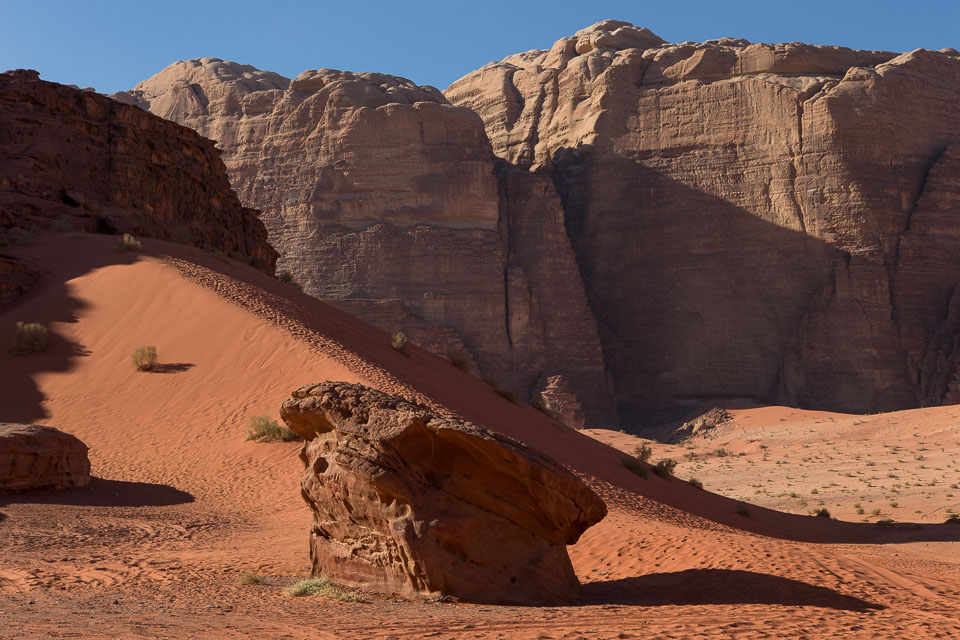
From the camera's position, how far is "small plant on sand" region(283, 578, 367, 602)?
7.45 m

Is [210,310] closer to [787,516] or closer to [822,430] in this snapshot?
[787,516]

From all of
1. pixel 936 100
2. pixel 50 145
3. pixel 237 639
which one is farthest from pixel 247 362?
pixel 936 100

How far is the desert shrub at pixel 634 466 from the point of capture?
1770 cm

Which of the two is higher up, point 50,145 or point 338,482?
point 50,145

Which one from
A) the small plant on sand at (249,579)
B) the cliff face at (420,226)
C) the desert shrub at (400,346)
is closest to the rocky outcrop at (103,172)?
the desert shrub at (400,346)

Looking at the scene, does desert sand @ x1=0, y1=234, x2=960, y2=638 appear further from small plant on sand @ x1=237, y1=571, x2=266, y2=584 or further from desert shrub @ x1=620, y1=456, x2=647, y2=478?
desert shrub @ x1=620, y1=456, x2=647, y2=478

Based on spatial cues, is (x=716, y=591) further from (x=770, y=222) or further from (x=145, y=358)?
(x=770, y=222)

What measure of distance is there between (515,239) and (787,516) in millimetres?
37138

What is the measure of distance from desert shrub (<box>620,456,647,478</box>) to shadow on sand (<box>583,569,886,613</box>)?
28.1ft

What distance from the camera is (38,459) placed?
1205cm

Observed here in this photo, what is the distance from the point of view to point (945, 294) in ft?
164

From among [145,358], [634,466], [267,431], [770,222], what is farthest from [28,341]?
[770,222]

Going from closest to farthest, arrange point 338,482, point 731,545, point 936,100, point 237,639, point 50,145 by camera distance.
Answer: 1. point 237,639
2. point 338,482
3. point 731,545
4. point 50,145
5. point 936,100

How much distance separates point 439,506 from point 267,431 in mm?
8268
